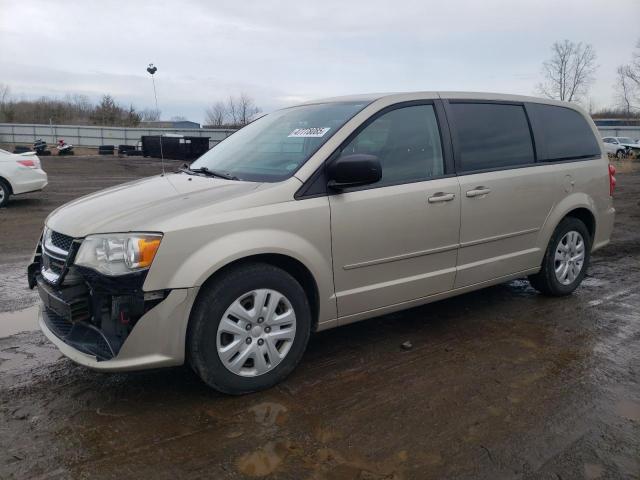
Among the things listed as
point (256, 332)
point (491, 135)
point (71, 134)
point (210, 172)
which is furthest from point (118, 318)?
point (71, 134)

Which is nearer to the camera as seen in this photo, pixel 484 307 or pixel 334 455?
pixel 334 455

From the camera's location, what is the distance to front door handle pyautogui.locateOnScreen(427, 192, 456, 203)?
13.1 feet

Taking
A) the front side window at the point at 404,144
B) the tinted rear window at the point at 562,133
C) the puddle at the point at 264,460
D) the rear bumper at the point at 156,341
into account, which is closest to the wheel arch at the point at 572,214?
the tinted rear window at the point at 562,133

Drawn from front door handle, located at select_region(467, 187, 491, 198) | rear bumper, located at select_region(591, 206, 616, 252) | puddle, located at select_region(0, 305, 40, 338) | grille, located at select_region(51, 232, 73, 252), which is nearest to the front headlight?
grille, located at select_region(51, 232, 73, 252)

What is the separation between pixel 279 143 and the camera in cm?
401

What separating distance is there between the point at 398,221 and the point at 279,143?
106 centimetres

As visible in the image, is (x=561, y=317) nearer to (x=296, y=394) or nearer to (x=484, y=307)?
(x=484, y=307)

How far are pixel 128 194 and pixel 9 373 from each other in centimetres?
142

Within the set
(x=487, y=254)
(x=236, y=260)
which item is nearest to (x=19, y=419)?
(x=236, y=260)

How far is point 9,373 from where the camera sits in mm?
3596

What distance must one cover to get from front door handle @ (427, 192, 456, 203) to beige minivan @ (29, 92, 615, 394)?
12mm

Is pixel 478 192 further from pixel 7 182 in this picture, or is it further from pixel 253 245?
pixel 7 182

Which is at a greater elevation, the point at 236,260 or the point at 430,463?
the point at 236,260

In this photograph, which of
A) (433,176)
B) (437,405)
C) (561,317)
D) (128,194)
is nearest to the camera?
(437,405)
